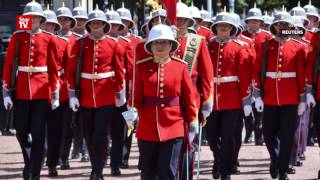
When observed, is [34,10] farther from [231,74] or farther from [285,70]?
[285,70]

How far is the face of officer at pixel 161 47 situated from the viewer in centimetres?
896

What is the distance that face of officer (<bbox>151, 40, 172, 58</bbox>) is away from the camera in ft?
29.4

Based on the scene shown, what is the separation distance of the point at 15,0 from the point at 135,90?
20.7 meters

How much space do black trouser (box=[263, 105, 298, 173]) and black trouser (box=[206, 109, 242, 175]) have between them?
38cm

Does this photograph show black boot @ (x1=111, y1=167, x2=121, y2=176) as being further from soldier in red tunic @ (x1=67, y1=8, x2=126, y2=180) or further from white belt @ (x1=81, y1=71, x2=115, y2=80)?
Result: white belt @ (x1=81, y1=71, x2=115, y2=80)

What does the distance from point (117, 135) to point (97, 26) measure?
171 centimetres

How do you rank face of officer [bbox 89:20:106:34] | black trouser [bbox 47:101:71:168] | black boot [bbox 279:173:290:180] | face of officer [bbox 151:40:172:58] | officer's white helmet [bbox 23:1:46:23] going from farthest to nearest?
1. black trouser [bbox 47:101:71:168]
2. face of officer [bbox 89:20:106:34]
3. black boot [bbox 279:173:290:180]
4. officer's white helmet [bbox 23:1:46:23]
5. face of officer [bbox 151:40:172:58]

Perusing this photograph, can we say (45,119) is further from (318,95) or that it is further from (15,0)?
(15,0)

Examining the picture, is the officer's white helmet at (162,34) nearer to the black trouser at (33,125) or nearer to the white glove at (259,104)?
the black trouser at (33,125)

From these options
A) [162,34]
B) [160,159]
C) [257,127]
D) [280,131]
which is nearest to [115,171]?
[280,131]

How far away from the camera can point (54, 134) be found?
41.5 ft

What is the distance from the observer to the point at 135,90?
915 cm

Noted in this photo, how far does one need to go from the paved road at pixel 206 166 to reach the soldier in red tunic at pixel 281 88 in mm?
537

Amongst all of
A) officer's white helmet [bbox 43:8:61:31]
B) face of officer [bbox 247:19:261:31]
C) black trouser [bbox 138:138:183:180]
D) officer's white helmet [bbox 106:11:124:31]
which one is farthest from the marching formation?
face of officer [bbox 247:19:261:31]
